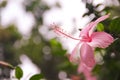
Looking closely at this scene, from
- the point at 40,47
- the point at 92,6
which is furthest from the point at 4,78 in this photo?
the point at 40,47

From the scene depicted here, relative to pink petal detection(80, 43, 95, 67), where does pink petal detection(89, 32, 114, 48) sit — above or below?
above

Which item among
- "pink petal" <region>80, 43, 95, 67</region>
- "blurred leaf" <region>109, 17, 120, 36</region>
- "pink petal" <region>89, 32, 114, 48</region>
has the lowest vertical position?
"pink petal" <region>80, 43, 95, 67</region>

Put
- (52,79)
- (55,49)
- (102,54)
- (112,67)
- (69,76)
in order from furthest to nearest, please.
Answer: (52,79) → (69,76) → (55,49) → (112,67) → (102,54)

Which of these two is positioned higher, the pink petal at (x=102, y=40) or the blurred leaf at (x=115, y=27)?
the blurred leaf at (x=115, y=27)

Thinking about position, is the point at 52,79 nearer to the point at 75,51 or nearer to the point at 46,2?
the point at 46,2
